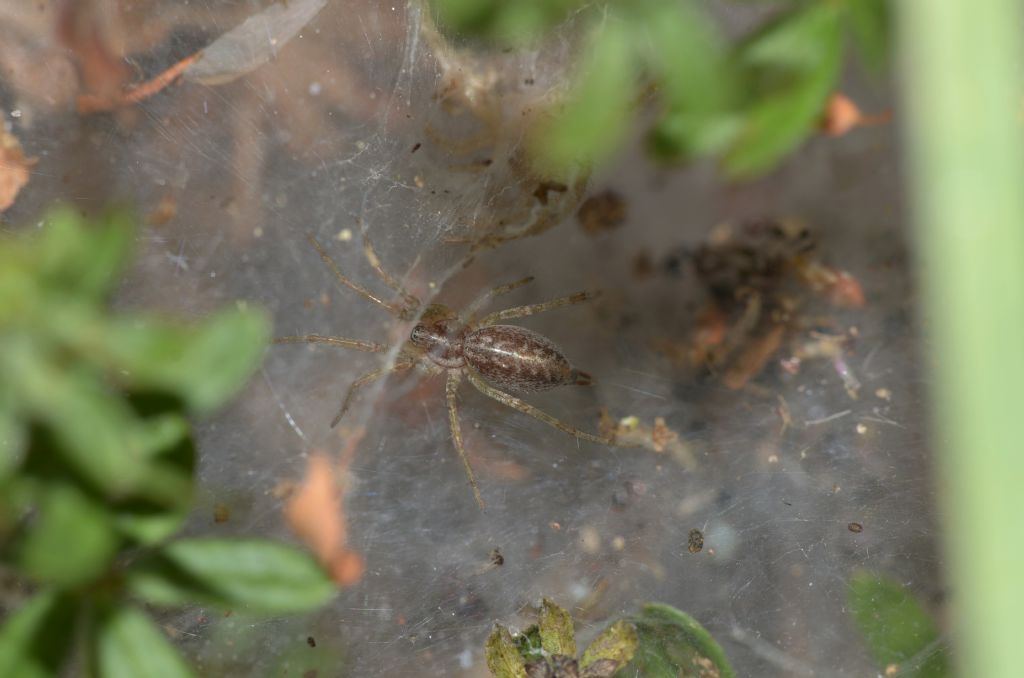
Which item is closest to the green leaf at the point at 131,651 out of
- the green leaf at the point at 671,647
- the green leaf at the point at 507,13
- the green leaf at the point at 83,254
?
the green leaf at the point at 83,254

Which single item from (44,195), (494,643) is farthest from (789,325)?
(44,195)

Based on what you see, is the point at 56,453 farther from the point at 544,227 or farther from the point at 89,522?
the point at 544,227

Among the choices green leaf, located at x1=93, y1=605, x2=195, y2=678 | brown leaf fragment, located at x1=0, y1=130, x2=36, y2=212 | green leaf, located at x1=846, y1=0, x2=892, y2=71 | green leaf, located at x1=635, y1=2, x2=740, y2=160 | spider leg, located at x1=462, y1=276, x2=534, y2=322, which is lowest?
green leaf, located at x1=93, y1=605, x2=195, y2=678

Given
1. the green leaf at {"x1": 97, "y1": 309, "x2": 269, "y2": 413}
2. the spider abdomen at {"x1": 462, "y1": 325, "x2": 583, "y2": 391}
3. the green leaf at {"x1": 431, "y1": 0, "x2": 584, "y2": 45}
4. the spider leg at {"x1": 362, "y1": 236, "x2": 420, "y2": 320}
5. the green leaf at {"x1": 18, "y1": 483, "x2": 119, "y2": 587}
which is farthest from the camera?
the spider leg at {"x1": 362, "y1": 236, "x2": 420, "y2": 320}

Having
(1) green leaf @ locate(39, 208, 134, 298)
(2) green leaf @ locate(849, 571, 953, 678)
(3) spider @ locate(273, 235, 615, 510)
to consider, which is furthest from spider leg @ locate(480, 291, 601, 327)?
(1) green leaf @ locate(39, 208, 134, 298)

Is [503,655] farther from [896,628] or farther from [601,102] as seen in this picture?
[601,102]

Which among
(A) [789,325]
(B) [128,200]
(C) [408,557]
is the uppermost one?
(B) [128,200]

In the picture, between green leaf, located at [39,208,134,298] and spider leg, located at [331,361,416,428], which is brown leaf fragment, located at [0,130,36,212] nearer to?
spider leg, located at [331,361,416,428]

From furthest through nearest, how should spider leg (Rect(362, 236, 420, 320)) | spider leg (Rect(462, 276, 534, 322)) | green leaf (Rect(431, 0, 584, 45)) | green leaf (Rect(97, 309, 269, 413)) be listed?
spider leg (Rect(462, 276, 534, 322)), spider leg (Rect(362, 236, 420, 320)), green leaf (Rect(431, 0, 584, 45)), green leaf (Rect(97, 309, 269, 413))
